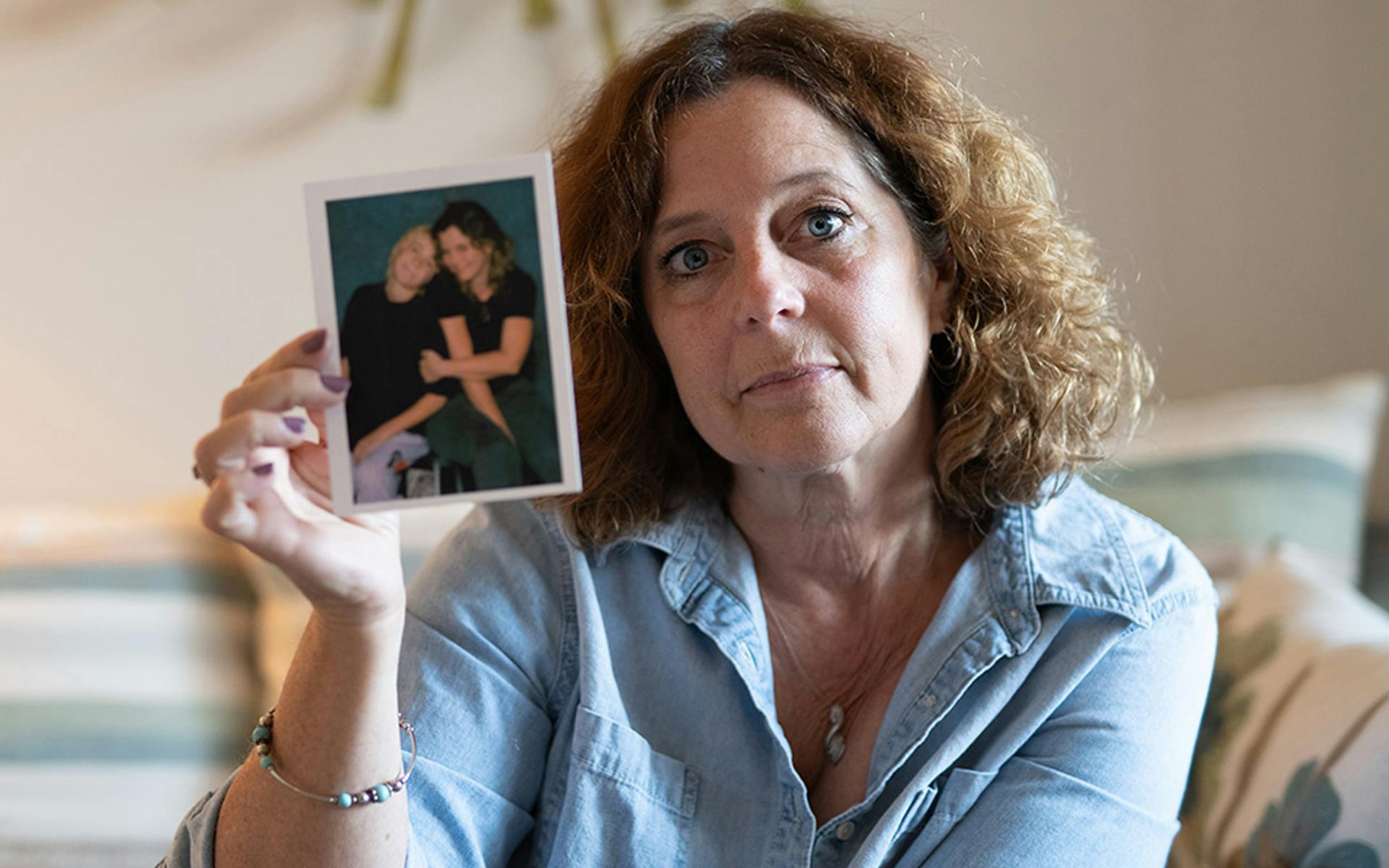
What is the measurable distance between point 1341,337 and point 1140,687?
1.34 m

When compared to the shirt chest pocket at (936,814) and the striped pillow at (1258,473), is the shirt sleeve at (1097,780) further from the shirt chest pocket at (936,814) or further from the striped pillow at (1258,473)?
the striped pillow at (1258,473)

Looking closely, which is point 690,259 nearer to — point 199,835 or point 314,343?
point 314,343

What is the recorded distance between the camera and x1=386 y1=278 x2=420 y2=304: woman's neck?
0.85 meters

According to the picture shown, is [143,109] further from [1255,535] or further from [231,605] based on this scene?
[1255,535]

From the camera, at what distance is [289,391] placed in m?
0.82

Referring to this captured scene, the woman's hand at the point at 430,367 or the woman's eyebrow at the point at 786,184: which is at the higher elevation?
the woman's eyebrow at the point at 786,184

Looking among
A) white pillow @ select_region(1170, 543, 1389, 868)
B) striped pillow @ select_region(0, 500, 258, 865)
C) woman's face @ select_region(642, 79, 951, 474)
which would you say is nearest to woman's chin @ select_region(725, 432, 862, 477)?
woman's face @ select_region(642, 79, 951, 474)

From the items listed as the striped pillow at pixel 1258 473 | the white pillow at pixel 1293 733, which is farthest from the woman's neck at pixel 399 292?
the striped pillow at pixel 1258 473

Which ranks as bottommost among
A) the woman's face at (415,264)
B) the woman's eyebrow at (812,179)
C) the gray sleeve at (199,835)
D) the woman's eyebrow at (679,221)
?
the gray sleeve at (199,835)

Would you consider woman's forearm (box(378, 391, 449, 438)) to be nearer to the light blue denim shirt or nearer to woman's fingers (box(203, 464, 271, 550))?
woman's fingers (box(203, 464, 271, 550))

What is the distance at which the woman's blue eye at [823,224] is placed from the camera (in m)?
1.10

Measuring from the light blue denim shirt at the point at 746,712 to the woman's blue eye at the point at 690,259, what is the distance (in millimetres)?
246

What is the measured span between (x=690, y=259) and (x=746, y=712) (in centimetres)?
40

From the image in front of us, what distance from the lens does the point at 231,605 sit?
1.80 meters
